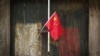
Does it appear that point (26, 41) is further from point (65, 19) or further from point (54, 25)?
point (65, 19)

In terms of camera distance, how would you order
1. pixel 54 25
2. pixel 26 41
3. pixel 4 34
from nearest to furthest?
pixel 54 25
pixel 4 34
pixel 26 41

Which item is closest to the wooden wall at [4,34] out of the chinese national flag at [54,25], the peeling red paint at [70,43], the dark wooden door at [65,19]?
the dark wooden door at [65,19]

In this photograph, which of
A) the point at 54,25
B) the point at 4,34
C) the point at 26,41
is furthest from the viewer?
the point at 26,41

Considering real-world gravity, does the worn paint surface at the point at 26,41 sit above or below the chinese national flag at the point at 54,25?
below

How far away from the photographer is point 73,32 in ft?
26.3

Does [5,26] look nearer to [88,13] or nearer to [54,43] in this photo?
[54,43]

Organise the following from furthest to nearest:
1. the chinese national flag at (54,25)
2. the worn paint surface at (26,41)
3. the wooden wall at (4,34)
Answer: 1. the worn paint surface at (26,41)
2. the wooden wall at (4,34)
3. the chinese national flag at (54,25)

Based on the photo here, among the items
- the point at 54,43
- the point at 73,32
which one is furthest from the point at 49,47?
the point at 73,32

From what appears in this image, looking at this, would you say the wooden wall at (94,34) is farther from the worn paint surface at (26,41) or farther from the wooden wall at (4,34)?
the wooden wall at (4,34)

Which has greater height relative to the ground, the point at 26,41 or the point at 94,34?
the point at 94,34

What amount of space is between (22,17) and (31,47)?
0.87 metres

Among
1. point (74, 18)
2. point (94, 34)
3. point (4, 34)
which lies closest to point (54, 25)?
point (74, 18)

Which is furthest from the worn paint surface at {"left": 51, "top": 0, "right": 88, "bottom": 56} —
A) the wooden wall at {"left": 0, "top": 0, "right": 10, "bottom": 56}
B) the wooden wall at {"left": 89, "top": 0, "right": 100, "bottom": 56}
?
the wooden wall at {"left": 0, "top": 0, "right": 10, "bottom": 56}

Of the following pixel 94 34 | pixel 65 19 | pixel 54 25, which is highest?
pixel 65 19
